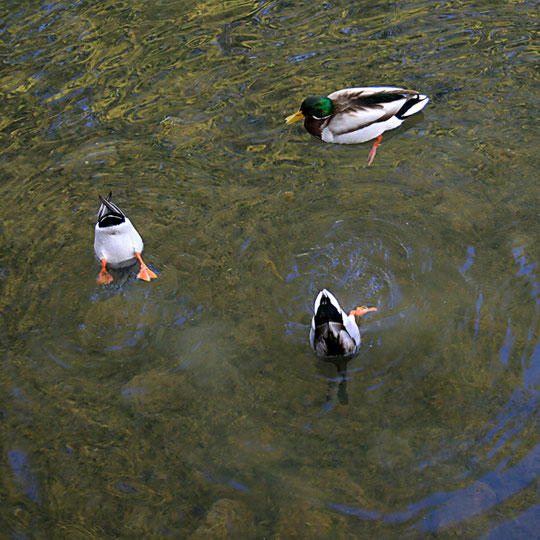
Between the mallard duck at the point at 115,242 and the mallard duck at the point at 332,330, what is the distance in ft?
5.37

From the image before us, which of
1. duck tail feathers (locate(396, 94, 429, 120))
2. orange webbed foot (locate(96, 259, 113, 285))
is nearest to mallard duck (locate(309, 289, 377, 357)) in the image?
orange webbed foot (locate(96, 259, 113, 285))

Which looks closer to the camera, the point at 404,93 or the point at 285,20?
the point at 404,93

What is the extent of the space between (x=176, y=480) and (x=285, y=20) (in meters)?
6.49

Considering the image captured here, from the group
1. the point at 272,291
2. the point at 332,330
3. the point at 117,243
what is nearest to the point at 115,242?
the point at 117,243

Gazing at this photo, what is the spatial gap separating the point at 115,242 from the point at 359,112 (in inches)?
115

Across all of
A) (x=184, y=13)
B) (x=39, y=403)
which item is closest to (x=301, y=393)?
(x=39, y=403)

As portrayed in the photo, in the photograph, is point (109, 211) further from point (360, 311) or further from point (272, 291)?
point (360, 311)

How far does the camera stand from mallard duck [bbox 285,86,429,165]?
618 cm

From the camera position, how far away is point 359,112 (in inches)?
244

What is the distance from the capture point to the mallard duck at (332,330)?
4.15m

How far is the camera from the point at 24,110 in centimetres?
723

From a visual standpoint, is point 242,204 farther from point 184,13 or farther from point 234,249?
point 184,13

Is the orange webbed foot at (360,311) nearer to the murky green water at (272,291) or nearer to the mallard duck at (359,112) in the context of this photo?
the murky green water at (272,291)

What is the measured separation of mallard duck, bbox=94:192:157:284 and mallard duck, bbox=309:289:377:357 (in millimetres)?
1636
